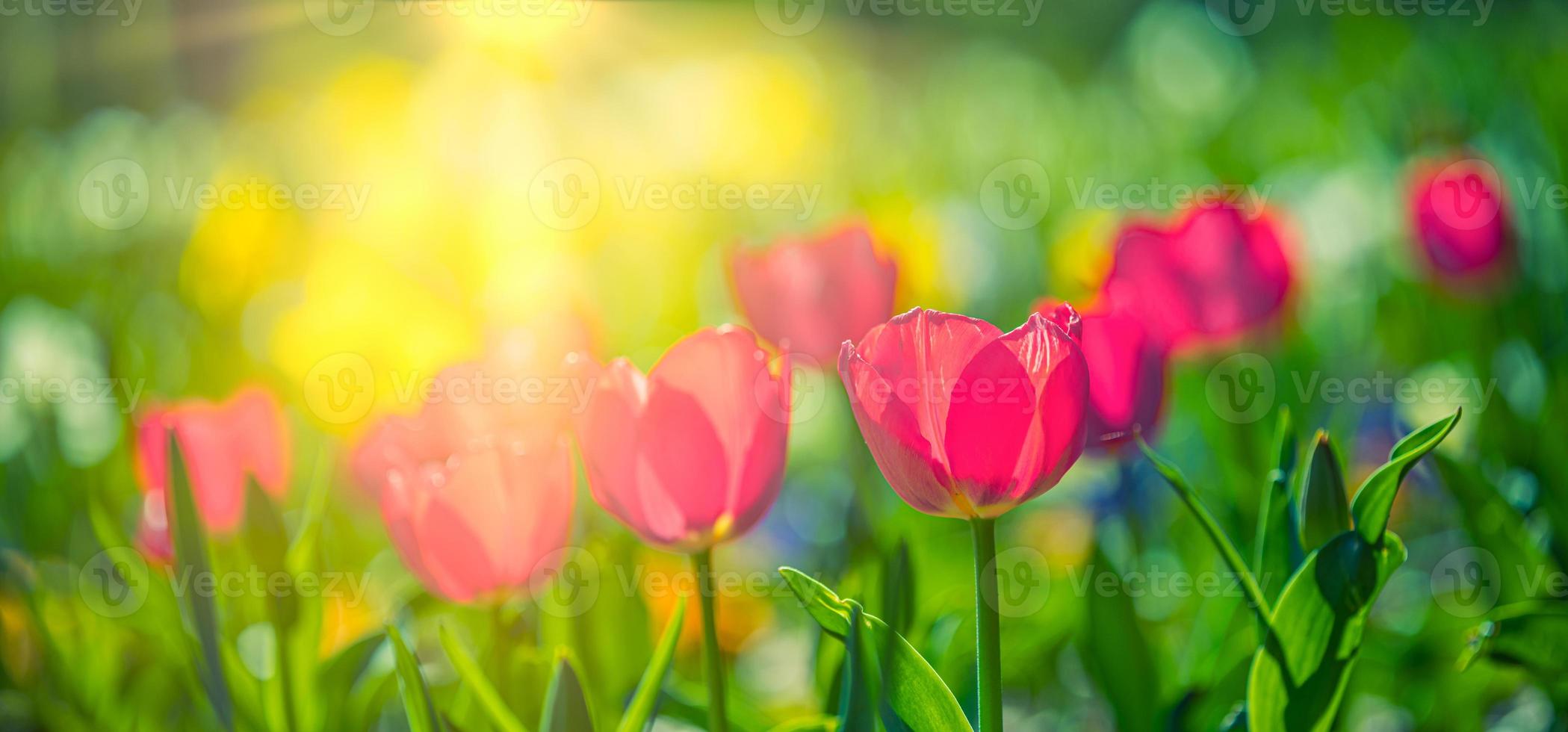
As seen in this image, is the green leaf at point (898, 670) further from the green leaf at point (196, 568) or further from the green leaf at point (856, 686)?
the green leaf at point (196, 568)

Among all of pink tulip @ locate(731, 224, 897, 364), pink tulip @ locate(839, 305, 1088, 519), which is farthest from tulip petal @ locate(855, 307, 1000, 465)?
pink tulip @ locate(731, 224, 897, 364)

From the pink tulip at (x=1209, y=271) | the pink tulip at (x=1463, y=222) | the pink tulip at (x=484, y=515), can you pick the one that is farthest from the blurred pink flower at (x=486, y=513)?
the pink tulip at (x=1463, y=222)

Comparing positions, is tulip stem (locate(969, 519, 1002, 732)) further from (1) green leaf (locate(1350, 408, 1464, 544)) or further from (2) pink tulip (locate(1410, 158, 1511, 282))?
(2) pink tulip (locate(1410, 158, 1511, 282))

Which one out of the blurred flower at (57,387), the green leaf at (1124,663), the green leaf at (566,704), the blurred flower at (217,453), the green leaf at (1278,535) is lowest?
the green leaf at (1124,663)

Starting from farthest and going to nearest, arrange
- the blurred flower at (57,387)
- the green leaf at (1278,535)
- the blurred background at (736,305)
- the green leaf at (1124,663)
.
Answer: the blurred flower at (57,387) < the blurred background at (736,305) < the green leaf at (1124,663) < the green leaf at (1278,535)

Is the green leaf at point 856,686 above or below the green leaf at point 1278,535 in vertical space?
below

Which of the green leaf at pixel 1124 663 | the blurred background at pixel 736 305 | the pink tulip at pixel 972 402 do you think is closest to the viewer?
the pink tulip at pixel 972 402
